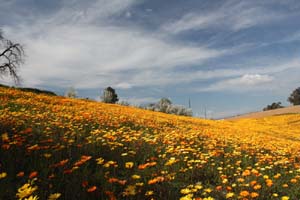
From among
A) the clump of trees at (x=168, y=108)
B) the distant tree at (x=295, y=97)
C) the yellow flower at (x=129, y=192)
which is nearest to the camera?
the yellow flower at (x=129, y=192)

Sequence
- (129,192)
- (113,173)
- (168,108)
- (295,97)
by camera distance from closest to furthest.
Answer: (129,192), (113,173), (168,108), (295,97)

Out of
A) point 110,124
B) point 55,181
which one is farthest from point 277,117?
point 55,181

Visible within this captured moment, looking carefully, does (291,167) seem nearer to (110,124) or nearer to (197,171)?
(197,171)

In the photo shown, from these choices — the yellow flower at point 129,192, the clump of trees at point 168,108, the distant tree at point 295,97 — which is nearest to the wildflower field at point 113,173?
the yellow flower at point 129,192

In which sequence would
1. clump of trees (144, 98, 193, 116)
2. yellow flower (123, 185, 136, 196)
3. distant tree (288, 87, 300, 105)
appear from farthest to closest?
distant tree (288, 87, 300, 105)
clump of trees (144, 98, 193, 116)
yellow flower (123, 185, 136, 196)

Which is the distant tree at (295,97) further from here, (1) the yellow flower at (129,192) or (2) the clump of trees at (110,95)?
(1) the yellow flower at (129,192)

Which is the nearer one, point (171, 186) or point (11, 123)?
point (171, 186)

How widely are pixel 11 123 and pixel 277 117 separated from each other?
174 ft

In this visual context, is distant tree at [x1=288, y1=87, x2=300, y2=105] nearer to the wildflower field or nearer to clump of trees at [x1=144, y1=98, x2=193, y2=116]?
clump of trees at [x1=144, y1=98, x2=193, y2=116]

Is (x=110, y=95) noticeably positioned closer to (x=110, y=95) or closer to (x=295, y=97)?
(x=110, y=95)

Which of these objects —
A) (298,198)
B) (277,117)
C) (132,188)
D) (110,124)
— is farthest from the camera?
(277,117)

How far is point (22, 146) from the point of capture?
7320 millimetres

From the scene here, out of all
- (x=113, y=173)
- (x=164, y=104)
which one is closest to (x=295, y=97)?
(x=164, y=104)

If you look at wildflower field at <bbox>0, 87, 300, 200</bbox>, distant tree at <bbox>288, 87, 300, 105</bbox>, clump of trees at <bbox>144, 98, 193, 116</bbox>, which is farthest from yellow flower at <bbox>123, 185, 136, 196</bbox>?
distant tree at <bbox>288, 87, 300, 105</bbox>
